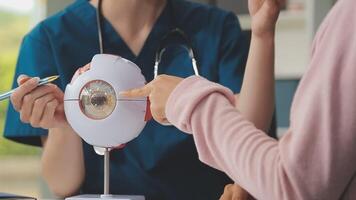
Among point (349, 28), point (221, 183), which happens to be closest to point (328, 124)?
point (349, 28)

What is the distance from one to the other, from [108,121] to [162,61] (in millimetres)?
375

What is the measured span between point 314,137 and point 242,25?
3.91 ft

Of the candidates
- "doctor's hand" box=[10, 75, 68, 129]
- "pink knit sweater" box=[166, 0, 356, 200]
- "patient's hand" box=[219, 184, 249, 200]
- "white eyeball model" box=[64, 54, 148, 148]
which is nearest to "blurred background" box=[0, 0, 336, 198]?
"doctor's hand" box=[10, 75, 68, 129]

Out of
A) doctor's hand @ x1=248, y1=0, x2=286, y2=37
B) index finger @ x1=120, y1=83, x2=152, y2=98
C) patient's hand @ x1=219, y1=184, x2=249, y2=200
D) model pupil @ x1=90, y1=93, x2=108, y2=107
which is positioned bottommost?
patient's hand @ x1=219, y1=184, x2=249, y2=200

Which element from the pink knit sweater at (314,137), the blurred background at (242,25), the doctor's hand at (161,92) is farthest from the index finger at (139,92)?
the blurred background at (242,25)

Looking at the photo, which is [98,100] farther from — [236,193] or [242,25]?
[242,25]

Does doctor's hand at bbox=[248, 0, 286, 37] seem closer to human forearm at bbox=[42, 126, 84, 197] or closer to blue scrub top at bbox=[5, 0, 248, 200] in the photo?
blue scrub top at bbox=[5, 0, 248, 200]

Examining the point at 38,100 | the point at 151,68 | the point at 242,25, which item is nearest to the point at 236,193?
the point at 38,100

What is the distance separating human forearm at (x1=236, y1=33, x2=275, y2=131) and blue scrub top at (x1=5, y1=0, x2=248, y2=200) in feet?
0.50

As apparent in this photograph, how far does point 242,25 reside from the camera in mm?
1641

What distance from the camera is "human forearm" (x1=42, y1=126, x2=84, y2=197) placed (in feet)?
3.14

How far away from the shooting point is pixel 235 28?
1.12m

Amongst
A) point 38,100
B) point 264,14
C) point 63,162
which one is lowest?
point 63,162

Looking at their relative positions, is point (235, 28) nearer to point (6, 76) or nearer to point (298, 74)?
point (298, 74)
